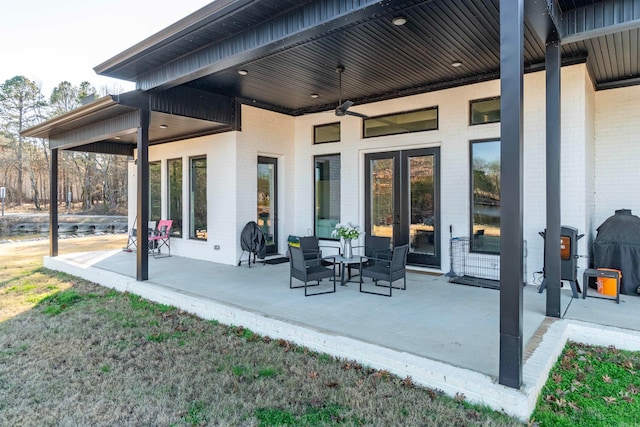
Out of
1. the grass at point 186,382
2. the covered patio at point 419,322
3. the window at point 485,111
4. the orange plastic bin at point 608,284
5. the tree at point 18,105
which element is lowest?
the grass at point 186,382

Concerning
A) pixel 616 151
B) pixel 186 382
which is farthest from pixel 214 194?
pixel 616 151

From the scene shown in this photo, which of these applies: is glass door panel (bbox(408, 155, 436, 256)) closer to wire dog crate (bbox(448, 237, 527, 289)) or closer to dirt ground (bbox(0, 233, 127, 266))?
wire dog crate (bbox(448, 237, 527, 289))

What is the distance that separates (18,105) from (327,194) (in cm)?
2528

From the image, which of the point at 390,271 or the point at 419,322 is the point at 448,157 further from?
the point at 419,322

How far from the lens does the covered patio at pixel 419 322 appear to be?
269cm

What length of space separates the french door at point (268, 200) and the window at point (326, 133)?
39.7 inches

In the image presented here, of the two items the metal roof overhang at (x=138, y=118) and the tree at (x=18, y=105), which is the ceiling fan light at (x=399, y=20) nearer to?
the metal roof overhang at (x=138, y=118)

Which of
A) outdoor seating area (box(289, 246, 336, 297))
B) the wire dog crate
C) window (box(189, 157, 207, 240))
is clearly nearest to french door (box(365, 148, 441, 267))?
the wire dog crate

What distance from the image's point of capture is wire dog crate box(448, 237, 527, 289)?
5621 mm

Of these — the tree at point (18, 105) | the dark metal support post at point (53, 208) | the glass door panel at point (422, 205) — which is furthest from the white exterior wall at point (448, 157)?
the tree at point (18, 105)

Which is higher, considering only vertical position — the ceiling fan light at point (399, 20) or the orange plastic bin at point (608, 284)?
the ceiling fan light at point (399, 20)

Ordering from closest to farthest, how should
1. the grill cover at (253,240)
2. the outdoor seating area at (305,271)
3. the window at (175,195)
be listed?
the outdoor seating area at (305,271) < the grill cover at (253,240) < the window at (175,195)

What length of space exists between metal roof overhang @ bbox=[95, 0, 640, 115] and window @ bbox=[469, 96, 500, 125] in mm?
368

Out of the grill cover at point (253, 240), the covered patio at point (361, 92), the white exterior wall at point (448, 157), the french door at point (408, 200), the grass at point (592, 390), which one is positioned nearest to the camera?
the grass at point (592, 390)
